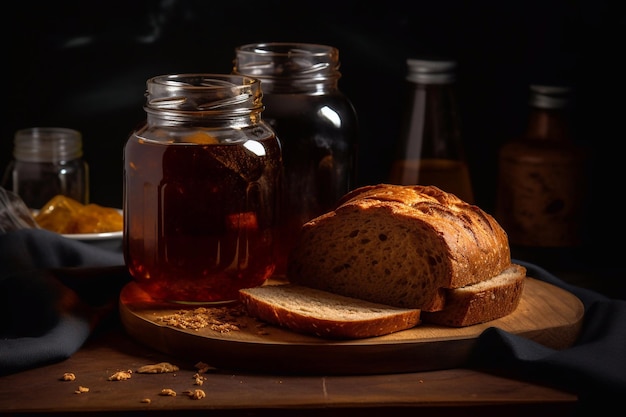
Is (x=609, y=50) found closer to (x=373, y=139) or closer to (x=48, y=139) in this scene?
(x=373, y=139)

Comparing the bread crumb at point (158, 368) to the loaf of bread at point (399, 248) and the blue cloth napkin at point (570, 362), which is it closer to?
the loaf of bread at point (399, 248)

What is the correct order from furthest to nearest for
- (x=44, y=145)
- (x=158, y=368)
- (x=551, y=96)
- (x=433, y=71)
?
(x=44, y=145)
(x=551, y=96)
(x=433, y=71)
(x=158, y=368)

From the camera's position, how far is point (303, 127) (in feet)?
7.66

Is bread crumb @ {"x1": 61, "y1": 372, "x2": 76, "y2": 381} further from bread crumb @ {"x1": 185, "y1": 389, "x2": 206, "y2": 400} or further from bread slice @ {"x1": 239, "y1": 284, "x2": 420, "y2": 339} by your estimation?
bread slice @ {"x1": 239, "y1": 284, "x2": 420, "y2": 339}

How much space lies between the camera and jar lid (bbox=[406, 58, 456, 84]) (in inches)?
112

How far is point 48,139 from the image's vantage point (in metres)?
3.11

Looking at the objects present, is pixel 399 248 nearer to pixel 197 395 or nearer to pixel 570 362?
pixel 570 362

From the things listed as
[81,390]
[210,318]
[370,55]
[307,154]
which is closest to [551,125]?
[370,55]

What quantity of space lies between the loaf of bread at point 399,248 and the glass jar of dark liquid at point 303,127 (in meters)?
0.13

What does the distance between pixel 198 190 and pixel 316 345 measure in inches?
15.9

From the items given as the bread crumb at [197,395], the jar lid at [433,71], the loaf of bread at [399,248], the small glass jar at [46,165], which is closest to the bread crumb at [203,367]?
the bread crumb at [197,395]

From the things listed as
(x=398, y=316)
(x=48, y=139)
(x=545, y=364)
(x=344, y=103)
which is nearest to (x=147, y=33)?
(x=48, y=139)

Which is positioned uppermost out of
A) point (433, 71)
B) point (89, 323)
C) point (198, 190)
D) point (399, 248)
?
point (433, 71)

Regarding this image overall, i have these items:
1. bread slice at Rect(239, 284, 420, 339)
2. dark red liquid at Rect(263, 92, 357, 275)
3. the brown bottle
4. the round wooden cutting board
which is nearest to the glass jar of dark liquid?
dark red liquid at Rect(263, 92, 357, 275)
